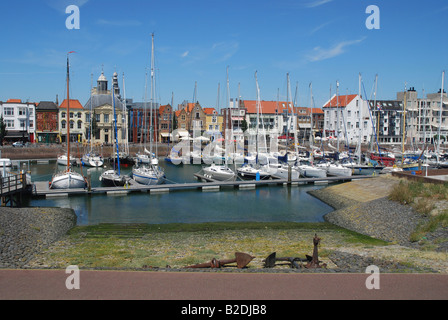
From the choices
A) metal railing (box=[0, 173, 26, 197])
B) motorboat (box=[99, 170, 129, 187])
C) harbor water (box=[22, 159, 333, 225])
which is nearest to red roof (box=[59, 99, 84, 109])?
motorboat (box=[99, 170, 129, 187])

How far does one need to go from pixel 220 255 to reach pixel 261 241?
386 cm

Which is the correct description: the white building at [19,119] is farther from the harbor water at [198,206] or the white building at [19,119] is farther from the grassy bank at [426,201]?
the grassy bank at [426,201]

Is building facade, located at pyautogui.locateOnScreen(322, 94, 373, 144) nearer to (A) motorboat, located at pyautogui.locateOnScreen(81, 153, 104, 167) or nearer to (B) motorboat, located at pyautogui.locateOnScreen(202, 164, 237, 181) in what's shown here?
(B) motorboat, located at pyautogui.locateOnScreen(202, 164, 237, 181)

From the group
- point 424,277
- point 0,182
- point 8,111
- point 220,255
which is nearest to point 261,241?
point 220,255

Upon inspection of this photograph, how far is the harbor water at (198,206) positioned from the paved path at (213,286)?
16126 millimetres

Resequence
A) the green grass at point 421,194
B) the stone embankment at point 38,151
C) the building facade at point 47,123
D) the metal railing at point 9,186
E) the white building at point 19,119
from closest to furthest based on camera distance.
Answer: the green grass at point 421,194, the metal railing at point 9,186, the stone embankment at point 38,151, the white building at point 19,119, the building facade at point 47,123

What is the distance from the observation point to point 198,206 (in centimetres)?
3288

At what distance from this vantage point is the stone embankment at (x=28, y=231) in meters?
16.3

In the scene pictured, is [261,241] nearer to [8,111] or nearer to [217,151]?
[217,151]

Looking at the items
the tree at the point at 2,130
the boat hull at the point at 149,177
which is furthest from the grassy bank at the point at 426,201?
the tree at the point at 2,130

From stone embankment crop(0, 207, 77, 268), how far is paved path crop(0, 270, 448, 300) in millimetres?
→ 4132

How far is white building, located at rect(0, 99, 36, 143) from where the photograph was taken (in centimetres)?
8069

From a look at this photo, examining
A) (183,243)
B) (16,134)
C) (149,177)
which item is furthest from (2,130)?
(183,243)

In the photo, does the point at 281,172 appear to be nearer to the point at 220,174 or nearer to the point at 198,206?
the point at 220,174
